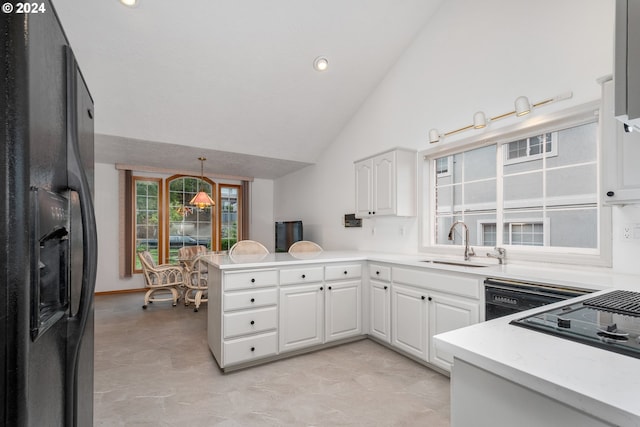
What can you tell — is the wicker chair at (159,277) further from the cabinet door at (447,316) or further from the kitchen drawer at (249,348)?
the cabinet door at (447,316)

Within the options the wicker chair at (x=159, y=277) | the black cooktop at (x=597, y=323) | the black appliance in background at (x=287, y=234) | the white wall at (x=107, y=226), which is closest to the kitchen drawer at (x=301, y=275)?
the black cooktop at (x=597, y=323)

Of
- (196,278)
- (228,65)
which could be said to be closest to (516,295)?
(228,65)

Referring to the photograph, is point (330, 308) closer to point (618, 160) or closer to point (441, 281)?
point (441, 281)

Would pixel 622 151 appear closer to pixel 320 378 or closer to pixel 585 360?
pixel 585 360

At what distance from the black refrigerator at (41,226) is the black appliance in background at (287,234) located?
4605mm

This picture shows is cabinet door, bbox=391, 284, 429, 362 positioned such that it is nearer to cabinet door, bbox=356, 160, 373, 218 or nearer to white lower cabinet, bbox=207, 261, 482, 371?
white lower cabinet, bbox=207, 261, 482, 371

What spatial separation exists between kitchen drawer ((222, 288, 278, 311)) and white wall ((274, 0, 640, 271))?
1.74 m

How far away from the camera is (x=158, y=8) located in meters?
2.89

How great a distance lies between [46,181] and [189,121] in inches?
148

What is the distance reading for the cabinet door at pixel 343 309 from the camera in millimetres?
3078

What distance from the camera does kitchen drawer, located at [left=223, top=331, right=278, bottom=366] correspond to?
8.44 ft

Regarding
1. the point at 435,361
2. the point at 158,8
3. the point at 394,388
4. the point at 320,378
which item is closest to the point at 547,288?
the point at 435,361

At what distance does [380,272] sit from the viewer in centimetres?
313

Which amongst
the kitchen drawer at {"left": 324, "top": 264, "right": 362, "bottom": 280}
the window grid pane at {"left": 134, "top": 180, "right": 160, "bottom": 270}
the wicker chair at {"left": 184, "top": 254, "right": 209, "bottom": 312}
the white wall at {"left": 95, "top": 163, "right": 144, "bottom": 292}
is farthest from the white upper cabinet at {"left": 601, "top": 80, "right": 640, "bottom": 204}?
the white wall at {"left": 95, "top": 163, "right": 144, "bottom": 292}
